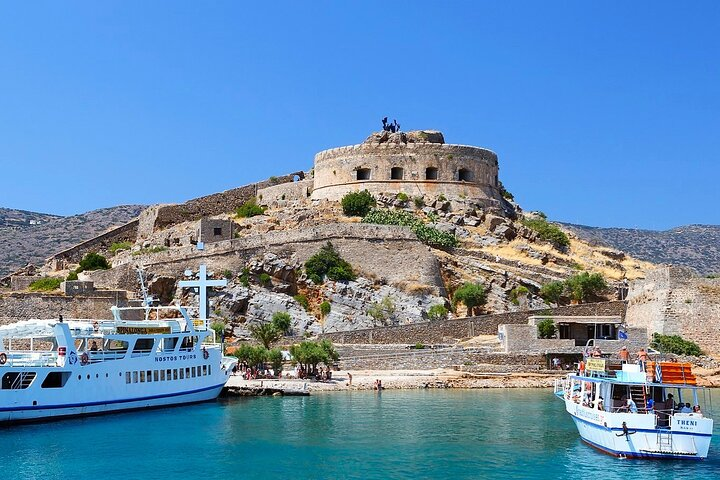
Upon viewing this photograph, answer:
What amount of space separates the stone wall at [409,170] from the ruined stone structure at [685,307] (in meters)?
14.9

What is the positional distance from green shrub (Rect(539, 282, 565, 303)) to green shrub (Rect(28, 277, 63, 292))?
2076 cm

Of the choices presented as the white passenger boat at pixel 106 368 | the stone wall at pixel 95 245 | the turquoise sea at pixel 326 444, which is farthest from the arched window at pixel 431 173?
the turquoise sea at pixel 326 444

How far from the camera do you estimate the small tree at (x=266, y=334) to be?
3522 centimetres

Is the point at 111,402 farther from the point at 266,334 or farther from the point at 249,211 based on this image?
the point at 249,211

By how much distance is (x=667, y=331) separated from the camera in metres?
35.9

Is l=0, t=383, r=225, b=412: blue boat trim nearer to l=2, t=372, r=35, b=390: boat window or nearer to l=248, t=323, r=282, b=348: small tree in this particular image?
l=2, t=372, r=35, b=390: boat window

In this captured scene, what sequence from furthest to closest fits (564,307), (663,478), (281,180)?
(281,180)
(564,307)
(663,478)

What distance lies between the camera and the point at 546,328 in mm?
35844

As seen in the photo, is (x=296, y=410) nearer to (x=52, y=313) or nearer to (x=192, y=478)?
(x=192, y=478)

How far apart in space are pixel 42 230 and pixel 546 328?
55343mm

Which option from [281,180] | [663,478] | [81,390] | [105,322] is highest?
[281,180]

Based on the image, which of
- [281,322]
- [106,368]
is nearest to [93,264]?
[281,322]

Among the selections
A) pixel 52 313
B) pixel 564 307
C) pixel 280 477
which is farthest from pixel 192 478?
pixel 564 307

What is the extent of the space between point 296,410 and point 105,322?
613cm
